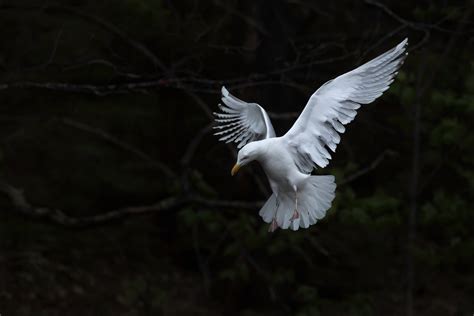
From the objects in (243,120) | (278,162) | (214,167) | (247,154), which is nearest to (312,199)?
(278,162)

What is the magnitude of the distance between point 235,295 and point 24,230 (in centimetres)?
226

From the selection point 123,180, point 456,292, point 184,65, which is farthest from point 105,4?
point 456,292

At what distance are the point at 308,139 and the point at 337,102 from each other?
1.00 feet

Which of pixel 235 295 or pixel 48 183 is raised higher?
pixel 48 183

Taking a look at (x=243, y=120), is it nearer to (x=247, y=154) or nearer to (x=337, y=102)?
(x=247, y=154)

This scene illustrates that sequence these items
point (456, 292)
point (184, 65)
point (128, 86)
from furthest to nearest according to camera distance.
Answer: point (456, 292), point (184, 65), point (128, 86)

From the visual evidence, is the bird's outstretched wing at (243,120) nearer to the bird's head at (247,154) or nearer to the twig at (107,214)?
the bird's head at (247,154)

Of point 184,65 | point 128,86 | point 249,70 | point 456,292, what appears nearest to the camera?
point 128,86

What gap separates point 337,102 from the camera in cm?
594

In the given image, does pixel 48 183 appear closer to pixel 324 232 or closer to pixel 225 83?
pixel 324 232

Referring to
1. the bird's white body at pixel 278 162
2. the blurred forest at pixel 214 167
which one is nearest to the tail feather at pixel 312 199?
the bird's white body at pixel 278 162

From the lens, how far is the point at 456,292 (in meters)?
11.3

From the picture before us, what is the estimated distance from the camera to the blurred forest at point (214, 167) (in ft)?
28.0

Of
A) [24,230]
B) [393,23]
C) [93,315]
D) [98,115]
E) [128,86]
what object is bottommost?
[93,315]
